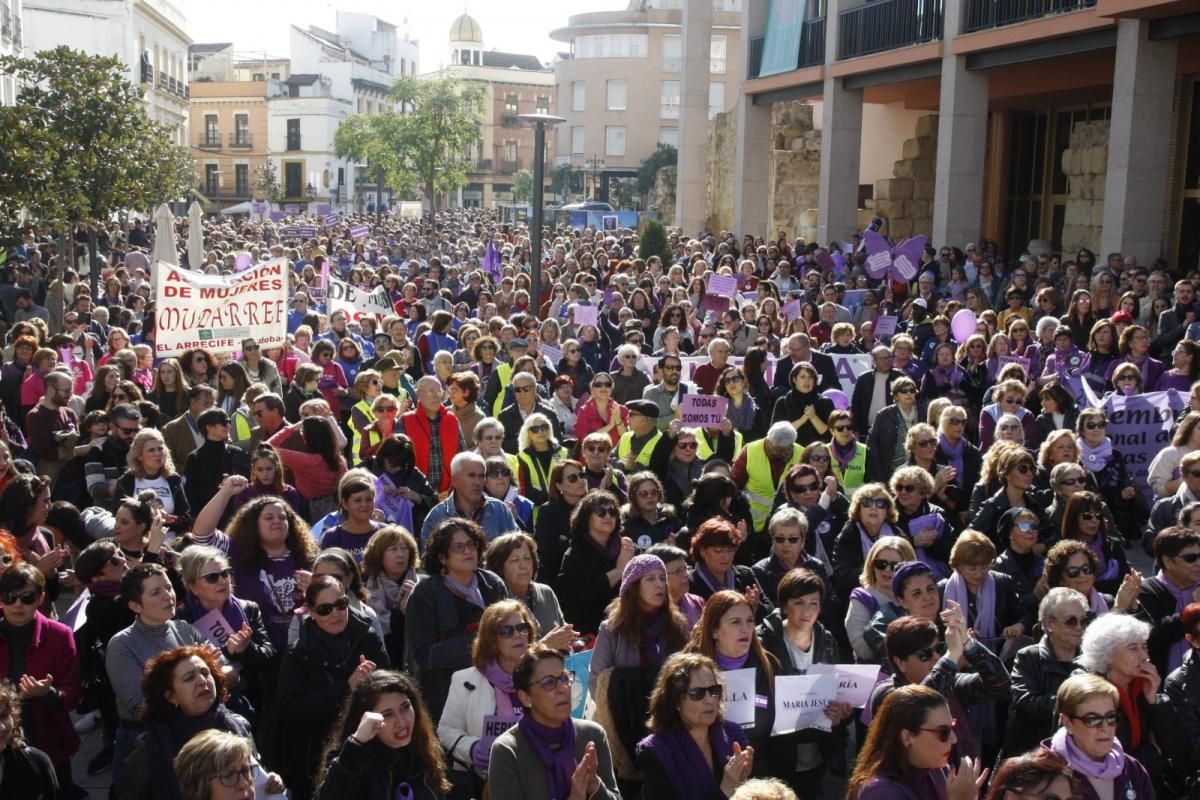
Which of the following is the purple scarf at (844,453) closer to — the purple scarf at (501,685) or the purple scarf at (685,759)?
the purple scarf at (501,685)

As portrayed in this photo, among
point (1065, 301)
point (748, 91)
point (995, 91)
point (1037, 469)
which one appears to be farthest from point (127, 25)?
point (1037, 469)

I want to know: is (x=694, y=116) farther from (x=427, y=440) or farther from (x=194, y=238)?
(x=427, y=440)

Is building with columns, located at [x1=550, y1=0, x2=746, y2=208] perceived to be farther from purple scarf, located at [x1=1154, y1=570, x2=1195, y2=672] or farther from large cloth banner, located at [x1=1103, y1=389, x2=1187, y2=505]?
purple scarf, located at [x1=1154, y1=570, x2=1195, y2=672]

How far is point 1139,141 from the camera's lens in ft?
59.9

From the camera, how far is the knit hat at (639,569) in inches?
239

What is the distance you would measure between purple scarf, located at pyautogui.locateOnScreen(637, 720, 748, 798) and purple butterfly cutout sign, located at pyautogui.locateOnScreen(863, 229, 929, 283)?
15.6 meters

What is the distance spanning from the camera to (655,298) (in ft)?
63.2

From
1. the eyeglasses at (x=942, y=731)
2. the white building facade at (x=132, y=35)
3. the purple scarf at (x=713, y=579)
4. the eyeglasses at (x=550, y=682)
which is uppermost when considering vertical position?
the white building facade at (x=132, y=35)

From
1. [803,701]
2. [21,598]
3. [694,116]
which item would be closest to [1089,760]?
[803,701]

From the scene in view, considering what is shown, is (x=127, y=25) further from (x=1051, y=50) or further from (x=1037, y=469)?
(x=1037, y=469)

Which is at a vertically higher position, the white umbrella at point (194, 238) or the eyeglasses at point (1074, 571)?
the white umbrella at point (194, 238)

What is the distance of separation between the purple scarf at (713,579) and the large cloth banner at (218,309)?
7.38 metres

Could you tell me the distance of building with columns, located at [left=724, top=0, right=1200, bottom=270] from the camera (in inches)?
722

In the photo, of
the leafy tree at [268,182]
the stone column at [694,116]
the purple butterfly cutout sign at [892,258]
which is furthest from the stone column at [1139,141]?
the leafy tree at [268,182]
